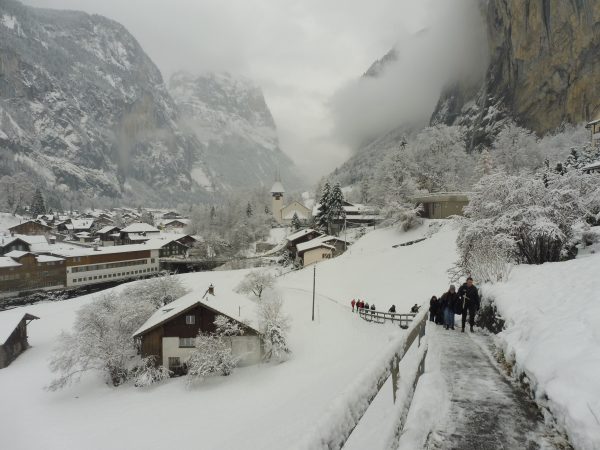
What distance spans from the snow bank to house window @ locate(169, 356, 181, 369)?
26223 millimetres

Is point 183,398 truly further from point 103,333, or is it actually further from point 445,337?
point 445,337

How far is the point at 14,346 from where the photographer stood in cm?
3900

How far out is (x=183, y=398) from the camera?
→ 83.9ft

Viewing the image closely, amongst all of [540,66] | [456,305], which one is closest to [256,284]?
[456,305]

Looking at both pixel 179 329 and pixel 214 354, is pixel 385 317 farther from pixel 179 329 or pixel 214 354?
pixel 179 329

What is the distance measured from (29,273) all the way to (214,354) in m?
55.0

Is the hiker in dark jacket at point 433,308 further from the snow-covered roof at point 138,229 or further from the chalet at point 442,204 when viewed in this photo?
the snow-covered roof at point 138,229

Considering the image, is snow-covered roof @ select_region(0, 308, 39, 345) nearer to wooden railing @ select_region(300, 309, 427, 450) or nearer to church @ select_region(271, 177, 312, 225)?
wooden railing @ select_region(300, 309, 427, 450)

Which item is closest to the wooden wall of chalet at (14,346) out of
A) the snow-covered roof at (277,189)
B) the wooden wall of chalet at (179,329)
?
the wooden wall of chalet at (179,329)

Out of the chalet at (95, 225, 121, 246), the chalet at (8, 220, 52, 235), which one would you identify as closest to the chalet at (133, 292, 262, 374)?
the chalet at (95, 225, 121, 246)

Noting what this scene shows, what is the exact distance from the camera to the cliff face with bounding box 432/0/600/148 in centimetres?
7726

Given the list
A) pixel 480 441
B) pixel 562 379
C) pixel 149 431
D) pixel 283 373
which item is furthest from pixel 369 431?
pixel 283 373

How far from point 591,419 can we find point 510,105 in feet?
372

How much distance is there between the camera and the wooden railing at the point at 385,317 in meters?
29.6
